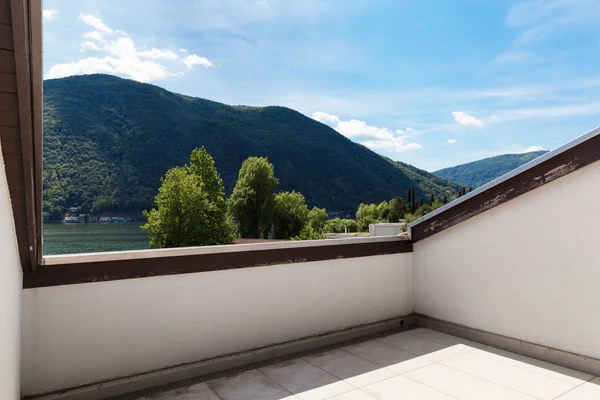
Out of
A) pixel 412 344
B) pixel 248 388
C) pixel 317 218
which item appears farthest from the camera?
pixel 317 218

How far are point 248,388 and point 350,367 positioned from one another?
0.84 meters

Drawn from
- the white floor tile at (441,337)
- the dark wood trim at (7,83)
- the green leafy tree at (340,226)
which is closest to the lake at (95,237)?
the green leafy tree at (340,226)

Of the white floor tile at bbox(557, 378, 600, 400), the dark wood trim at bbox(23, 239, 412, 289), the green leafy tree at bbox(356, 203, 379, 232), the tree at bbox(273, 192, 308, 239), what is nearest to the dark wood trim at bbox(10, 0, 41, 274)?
the dark wood trim at bbox(23, 239, 412, 289)

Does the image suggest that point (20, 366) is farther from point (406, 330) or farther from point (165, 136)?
point (165, 136)

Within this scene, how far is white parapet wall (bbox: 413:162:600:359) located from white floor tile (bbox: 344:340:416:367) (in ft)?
2.75

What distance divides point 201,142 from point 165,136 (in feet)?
22.6

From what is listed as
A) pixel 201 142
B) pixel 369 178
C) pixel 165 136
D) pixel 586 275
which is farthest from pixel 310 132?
pixel 586 275

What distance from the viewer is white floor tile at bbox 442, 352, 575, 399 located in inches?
99.1

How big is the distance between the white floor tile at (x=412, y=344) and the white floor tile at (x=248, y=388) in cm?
134

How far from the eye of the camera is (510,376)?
2.73m

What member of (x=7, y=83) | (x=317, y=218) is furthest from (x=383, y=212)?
(x=7, y=83)

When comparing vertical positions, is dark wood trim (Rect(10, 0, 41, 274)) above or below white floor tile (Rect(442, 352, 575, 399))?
above

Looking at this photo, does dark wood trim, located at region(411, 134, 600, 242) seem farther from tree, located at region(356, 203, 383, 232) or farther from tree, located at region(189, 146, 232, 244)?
tree, located at region(356, 203, 383, 232)

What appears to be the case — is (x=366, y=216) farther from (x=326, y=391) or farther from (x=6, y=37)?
(x=6, y=37)
